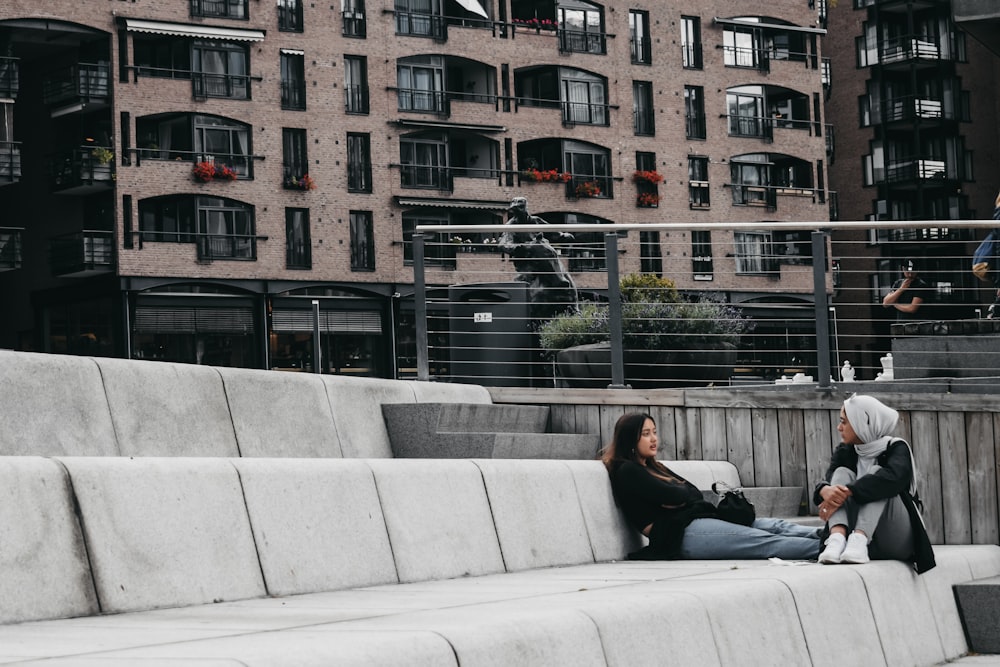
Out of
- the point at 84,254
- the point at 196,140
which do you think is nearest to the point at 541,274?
the point at 84,254

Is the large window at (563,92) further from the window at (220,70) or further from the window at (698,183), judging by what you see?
the window at (220,70)

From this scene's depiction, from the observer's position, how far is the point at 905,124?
207 feet

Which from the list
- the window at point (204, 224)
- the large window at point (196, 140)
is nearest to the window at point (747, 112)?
the large window at point (196, 140)

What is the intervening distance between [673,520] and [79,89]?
3799cm

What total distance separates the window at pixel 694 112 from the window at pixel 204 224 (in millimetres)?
18275

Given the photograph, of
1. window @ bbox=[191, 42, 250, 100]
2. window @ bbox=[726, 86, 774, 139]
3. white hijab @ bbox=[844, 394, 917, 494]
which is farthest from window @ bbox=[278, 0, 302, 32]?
white hijab @ bbox=[844, 394, 917, 494]

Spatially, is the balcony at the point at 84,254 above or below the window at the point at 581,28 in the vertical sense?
below

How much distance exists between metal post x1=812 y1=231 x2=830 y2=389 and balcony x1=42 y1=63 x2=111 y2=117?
118 feet

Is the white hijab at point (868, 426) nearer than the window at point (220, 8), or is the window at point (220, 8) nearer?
the white hijab at point (868, 426)

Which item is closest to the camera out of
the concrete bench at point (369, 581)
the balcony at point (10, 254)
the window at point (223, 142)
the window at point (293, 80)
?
the concrete bench at point (369, 581)

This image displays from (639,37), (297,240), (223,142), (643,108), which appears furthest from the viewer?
(639,37)

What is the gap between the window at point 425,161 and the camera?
159 feet

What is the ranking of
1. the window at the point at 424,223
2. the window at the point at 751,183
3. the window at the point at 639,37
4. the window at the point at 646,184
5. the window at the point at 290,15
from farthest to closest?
1. the window at the point at 751,183
2. the window at the point at 639,37
3. the window at the point at 646,184
4. the window at the point at 424,223
5. the window at the point at 290,15

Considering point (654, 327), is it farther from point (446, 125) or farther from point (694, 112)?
point (694, 112)
